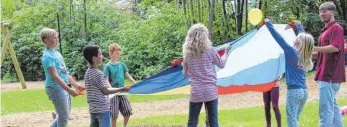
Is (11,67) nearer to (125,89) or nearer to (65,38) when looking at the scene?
(65,38)

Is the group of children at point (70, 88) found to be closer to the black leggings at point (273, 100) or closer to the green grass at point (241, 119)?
the black leggings at point (273, 100)

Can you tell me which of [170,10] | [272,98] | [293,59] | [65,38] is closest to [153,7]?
[170,10]

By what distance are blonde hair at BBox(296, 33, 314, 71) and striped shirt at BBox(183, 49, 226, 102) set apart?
2.97ft

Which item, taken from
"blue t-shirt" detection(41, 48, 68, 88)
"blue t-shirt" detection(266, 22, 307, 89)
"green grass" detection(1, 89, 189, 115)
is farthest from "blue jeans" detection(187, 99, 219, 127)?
"green grass" detection(1, 89, 189, 115)

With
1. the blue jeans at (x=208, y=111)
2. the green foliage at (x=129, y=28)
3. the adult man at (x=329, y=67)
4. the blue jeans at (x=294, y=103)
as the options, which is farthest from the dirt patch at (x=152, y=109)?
the adult man at (x=329, y=67)

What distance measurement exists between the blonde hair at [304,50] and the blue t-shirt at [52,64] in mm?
2659

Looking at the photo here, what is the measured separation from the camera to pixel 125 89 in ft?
15.8

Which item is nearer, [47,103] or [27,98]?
[47,103]

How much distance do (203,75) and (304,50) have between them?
117cm

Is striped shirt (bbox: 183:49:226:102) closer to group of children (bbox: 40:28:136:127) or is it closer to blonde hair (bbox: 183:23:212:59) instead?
blonde hair (bbox: 183:23:212:59)

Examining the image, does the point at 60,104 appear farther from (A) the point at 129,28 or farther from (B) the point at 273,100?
(A) the point at 129,28

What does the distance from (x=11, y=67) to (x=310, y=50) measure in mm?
19564

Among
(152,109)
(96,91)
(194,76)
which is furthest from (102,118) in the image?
(152,109)

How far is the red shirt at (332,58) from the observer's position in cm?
522
